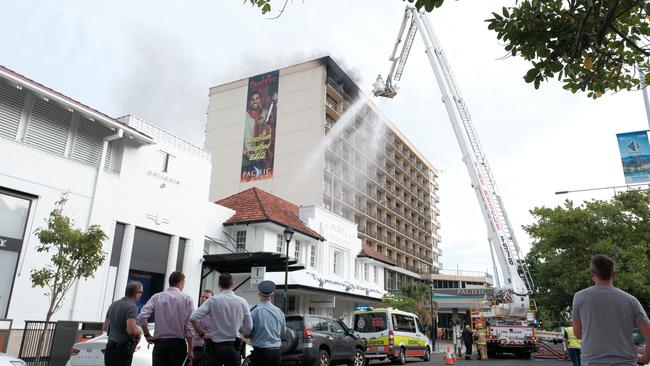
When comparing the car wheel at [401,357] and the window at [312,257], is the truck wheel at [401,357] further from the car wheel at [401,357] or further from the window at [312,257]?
the window at [312,257]

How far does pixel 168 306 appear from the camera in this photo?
5961 mm

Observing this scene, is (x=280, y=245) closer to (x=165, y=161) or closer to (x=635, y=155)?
(x=165, y=161)

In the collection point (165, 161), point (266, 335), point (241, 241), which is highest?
point (165, 161)

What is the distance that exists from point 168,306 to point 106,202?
1267 cm

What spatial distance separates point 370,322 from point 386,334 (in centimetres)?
85

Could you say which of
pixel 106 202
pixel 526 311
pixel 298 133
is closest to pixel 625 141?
pixel 526 311

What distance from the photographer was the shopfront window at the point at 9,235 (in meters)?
14.0

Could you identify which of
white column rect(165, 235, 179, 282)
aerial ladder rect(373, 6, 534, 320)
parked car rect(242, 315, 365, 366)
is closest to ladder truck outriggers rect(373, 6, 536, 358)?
aerial ladder rect(373, 6, 534, 320)

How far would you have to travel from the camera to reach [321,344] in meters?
12.8

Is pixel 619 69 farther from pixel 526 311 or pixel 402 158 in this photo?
pixel 402 158

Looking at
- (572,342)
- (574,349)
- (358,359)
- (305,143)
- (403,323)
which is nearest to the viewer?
(574,349)

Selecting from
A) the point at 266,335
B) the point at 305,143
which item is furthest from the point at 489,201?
the point at 305,143

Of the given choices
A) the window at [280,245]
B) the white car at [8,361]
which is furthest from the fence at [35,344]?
the window at [280,245]

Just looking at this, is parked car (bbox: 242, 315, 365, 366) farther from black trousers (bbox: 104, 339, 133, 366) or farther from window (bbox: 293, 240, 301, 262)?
window (bbox: 293, 240, 301, 262)
